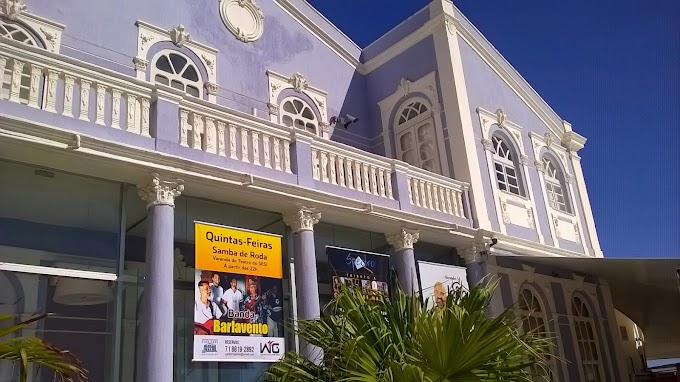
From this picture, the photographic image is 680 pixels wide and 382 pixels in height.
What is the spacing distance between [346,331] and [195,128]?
4.00 metres

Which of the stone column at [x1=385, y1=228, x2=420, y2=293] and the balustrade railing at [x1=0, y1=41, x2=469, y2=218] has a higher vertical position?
the balustrade railing at [x1=0, y1=41, x2=469, y2=218]

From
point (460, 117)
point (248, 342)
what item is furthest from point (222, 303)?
point (460, 117)

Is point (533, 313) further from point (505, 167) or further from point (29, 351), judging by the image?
A: point (29, 351)

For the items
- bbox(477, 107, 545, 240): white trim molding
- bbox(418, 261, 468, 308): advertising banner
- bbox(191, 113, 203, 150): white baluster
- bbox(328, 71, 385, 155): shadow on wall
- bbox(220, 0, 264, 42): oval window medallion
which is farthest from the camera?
bbox(328, 71, 385, 155): shadow on wall

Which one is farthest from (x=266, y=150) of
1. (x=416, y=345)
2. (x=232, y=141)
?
(x=416, y=345)

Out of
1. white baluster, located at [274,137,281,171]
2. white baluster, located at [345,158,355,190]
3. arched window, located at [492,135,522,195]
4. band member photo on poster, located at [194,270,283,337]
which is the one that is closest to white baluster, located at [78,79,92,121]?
band member photo on poster, located at [194,270,283,337]

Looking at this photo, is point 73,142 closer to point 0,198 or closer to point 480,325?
point 0,198

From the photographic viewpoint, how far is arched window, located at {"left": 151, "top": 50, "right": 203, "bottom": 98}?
32.6ft

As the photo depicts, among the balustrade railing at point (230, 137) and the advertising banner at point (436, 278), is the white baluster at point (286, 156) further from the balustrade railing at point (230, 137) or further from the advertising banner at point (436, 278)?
the advertising banner at point (436, 278)

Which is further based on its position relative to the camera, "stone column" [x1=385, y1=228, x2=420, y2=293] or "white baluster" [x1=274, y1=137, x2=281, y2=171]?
A: "stone column" [x1=385, y1=228, x2=420, y2=293]

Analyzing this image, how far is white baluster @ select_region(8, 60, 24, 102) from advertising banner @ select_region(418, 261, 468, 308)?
6.44 metres

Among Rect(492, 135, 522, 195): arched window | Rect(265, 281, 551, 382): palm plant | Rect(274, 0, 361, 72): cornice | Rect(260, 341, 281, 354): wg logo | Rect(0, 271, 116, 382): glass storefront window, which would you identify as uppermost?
Rect(274, 0, 361, 72): cornice

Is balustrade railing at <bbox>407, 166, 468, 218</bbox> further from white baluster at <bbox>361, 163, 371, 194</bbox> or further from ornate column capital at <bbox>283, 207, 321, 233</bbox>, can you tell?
ornate column capital at <bbox>283, 207, 321, 233</bbox>

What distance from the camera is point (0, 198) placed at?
23.5ft
